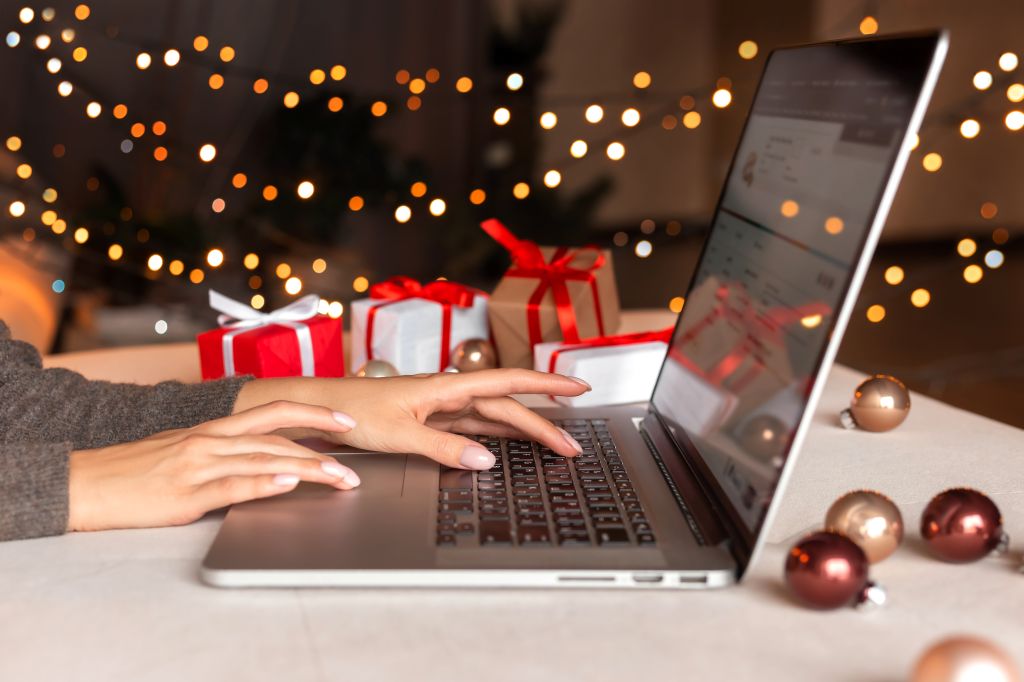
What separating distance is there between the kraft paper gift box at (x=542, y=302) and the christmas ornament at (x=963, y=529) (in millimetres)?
593

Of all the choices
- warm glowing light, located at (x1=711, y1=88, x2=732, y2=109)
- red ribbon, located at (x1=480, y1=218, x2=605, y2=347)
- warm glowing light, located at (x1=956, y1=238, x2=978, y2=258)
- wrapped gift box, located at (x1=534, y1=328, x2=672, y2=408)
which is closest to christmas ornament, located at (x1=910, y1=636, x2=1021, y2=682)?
wrapped gift box, located at (x1=534, y1=328, x2=672, y2=408)

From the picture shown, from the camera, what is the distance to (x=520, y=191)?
2.85 m

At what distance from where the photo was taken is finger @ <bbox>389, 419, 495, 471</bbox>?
0.80 meters

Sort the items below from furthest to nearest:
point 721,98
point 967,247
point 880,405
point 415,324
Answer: point 967,247
point 721,98
point 415,324
point 880,405

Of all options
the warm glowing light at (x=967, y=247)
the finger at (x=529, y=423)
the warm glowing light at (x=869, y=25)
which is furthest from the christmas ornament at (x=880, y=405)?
the warm glowing light at (x=967, y=247)

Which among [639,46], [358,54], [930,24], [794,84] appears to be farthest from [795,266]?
[930,24]

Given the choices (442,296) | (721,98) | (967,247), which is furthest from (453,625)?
(967,247)

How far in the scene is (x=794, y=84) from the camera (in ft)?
2.68

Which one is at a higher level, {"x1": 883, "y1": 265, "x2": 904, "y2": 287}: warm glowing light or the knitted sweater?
the knitted sweater

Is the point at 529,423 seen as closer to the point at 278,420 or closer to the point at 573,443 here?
the point at 573,443

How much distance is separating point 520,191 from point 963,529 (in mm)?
2277

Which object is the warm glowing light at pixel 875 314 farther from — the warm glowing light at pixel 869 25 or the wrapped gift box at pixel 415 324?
the wrapped gift box at pixel 415 324

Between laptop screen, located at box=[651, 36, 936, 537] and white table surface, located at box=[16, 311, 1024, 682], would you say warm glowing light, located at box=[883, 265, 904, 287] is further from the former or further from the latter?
white table surface, located at box=[16, 311, 1024, 682]

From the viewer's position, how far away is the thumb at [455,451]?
80 cm
